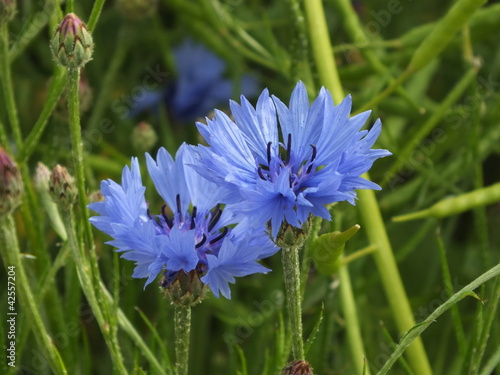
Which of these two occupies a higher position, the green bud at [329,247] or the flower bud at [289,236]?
the green bud at [329,247]

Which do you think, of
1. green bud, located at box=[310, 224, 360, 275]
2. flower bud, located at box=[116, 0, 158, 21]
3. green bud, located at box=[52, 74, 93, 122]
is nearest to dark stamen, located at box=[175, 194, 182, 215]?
green bud, located at box=[310, 224, 360, 275]

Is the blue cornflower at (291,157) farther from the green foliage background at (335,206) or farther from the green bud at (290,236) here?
the green foliage background at (335,206)

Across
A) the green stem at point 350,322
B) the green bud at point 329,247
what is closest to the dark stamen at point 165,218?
the green bud at point 329,247

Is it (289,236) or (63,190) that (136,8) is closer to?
(63,190)

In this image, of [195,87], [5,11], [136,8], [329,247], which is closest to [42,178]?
[5,11]

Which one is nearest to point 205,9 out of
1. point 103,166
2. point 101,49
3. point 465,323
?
point 103,166

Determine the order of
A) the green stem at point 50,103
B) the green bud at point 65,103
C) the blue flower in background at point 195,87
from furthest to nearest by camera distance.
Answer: the blue flower in background at point 195,87
the green bud at point 65,103
the green stem at point 50,103

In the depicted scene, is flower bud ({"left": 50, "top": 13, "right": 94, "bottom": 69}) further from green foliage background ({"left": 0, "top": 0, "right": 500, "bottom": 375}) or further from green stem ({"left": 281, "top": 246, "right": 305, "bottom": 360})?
green stem ({"left": 281, "top": 246, "right": 305, "bottom": 360})
